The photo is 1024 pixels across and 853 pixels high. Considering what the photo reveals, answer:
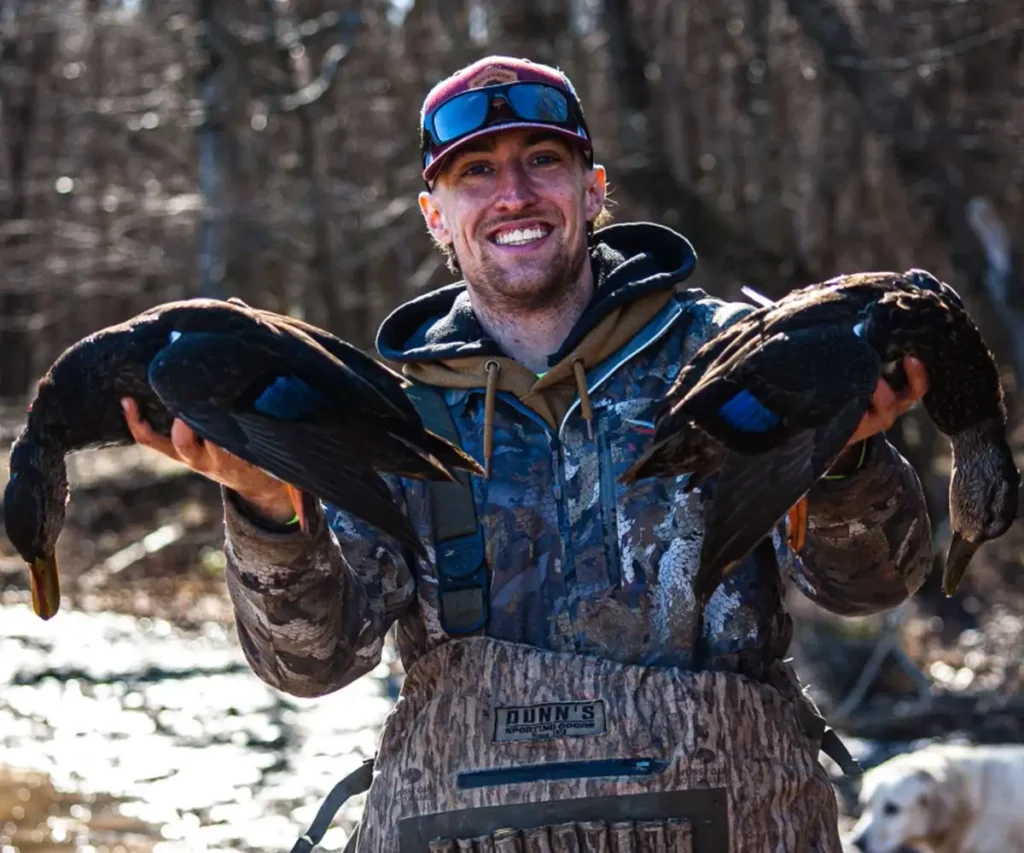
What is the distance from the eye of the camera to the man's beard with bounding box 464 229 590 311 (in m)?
3.61

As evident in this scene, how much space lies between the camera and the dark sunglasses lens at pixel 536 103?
362 cm

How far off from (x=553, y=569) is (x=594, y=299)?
643 mm

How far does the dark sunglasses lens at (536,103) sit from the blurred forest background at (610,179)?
4.85 metres

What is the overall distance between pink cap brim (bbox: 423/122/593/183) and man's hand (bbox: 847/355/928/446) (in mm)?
977

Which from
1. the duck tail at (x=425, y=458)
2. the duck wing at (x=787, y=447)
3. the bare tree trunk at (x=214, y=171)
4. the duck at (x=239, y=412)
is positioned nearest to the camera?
the duck wing at (x=787, y=447)

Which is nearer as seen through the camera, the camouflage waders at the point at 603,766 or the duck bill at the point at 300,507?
the camouflage waders at the point at 603,766

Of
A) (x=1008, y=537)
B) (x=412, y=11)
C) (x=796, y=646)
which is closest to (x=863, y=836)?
(x=796, y=646)

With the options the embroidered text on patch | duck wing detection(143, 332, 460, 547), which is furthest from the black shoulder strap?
the embroidered text on patch

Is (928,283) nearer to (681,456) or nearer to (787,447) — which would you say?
(787,447)

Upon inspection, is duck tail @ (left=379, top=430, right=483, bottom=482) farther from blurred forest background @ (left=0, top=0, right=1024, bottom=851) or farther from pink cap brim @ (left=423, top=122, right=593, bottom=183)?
blurred forest background @ (left=0, top=0, right=1024, bottom=851)

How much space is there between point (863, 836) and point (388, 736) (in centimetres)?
417

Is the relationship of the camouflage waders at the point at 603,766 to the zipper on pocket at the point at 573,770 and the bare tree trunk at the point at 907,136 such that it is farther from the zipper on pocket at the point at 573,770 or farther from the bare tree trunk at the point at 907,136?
the bare tree trunk at the point at 907,136

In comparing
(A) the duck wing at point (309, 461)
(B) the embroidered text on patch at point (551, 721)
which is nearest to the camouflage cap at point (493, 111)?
(A) the duck wing at point (309, 461)

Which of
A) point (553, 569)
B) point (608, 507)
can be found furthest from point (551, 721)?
point (608, 507)
